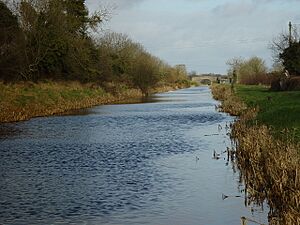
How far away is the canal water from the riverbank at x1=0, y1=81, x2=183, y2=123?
33.9ft

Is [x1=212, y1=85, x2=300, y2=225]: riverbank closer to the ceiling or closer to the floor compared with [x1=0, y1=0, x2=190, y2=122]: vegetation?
closer to the floor

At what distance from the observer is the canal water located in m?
10.8

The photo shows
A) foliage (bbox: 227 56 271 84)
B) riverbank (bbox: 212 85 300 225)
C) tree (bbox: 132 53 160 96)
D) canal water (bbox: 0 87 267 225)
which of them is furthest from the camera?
foliage (bbox: 227 56 271 84)

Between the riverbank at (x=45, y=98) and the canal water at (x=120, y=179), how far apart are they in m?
10.3

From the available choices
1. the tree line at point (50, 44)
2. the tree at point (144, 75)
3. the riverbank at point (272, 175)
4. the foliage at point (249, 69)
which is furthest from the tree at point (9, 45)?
the foliage at point (249, 69)

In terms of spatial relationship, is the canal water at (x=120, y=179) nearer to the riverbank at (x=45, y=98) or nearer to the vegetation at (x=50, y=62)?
the riverbank at (x=45, y=98)

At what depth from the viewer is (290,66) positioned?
62.2 meters

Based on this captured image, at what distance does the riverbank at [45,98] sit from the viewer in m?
37.0

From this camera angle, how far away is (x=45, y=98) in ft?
146

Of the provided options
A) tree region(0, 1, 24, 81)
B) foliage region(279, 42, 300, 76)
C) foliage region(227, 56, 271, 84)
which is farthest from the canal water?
foliage region(227, 56, 271, 84)

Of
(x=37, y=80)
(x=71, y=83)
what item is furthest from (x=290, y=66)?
(x=37, y=80)

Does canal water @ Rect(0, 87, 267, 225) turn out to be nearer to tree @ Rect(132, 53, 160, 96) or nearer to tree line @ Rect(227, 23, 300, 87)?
tree line @ Rect(227, 23, 300, 87)

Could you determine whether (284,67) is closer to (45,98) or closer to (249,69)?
(45,98)

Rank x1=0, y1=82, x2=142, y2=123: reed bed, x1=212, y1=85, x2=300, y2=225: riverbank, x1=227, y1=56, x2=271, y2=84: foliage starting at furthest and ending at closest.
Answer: x1=227, y1=56, x2=271, y2=84: foliage, x1=0, y1=82, x2=142, y2=123: reed bed, x1=212, y1=85, x2=300, y2=225: riverbank
